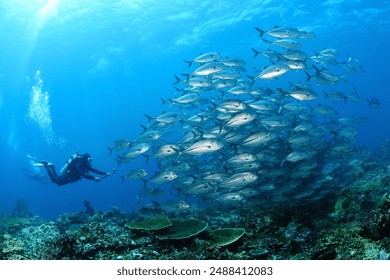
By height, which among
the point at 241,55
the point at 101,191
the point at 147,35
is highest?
the point at 147,35

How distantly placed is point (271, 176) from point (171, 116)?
3585mm

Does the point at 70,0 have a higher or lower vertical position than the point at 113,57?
higher

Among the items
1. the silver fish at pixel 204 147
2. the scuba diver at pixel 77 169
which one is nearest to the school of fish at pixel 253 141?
the silver fish at pixel 204 147

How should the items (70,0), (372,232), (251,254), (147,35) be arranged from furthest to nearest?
(147,35) → (70,0) → (251,254) → (372,232)

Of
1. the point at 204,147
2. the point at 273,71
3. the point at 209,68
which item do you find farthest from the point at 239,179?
the point at 209,68

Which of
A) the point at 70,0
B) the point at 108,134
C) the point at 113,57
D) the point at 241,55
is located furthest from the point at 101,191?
the point at 70,0

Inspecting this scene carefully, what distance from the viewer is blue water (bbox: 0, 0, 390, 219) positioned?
32.1 m

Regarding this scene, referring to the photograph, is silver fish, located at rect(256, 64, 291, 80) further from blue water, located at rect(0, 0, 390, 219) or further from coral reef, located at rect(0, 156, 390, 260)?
blue water, located at rect(0, 0, 390, 219)

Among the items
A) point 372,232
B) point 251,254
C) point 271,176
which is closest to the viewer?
point 372,232

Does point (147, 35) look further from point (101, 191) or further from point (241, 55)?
→ point (101, 191)

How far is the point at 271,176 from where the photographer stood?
9.71 m

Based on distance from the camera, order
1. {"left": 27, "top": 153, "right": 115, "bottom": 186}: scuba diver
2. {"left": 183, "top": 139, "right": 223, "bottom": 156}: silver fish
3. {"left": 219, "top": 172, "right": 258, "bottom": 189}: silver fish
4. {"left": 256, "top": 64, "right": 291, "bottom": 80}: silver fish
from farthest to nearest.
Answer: {"left": 27, "top": 153, "right": 115, "bottom": 186}: scuba diver < {"left": 256, "top": 64, "right": 291, "bottom": 80}: silver fish < {"left": 183, "top": 139, "right": 223, "bottom": 156}: silver fish < {"left": 219, "top": 172, "right": 258, "bottom": 189}: silver fish

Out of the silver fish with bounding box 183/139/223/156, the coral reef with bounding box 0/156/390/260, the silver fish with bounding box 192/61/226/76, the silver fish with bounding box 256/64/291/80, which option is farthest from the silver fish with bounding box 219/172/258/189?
the silver fish with bounding box 192/61/226/76

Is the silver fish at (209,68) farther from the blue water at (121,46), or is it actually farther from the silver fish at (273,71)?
the blue water at (121,46)
